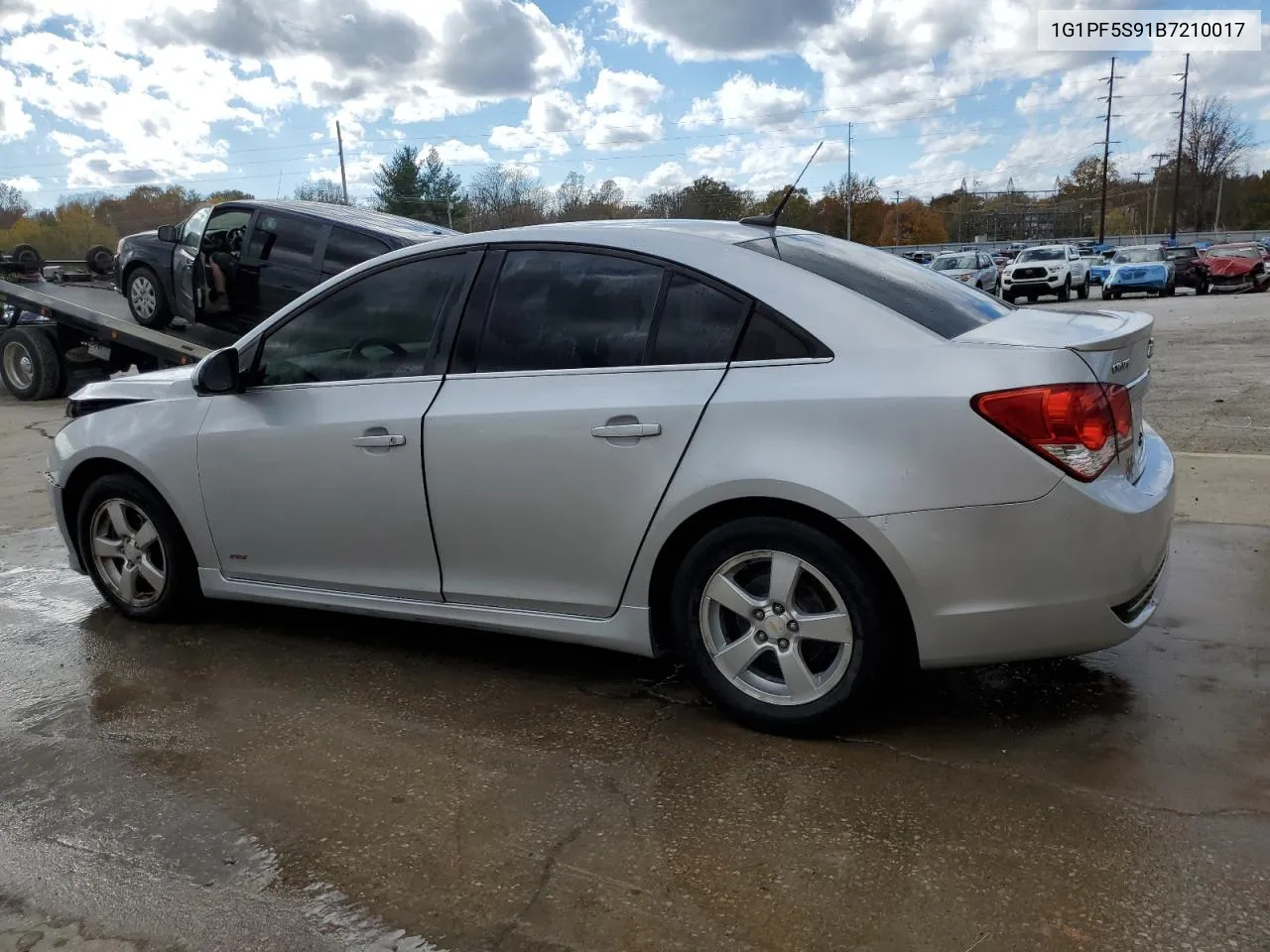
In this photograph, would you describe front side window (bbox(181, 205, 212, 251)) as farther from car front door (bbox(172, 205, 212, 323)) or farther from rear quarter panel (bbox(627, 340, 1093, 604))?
rear quarter panel (bbox(627, 340, 1093, 604))

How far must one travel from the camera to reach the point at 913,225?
339 ft

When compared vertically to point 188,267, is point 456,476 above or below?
below

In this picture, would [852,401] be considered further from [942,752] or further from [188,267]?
[188,267]

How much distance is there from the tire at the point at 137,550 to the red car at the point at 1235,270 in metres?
31.7

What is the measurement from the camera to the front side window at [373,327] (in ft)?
13.1

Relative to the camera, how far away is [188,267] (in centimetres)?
1010

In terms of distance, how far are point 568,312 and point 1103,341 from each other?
68.2 inches

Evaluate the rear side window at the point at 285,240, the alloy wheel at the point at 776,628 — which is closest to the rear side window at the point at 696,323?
the alloy wheel at the point at 776,628

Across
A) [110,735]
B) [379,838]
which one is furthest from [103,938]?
[110,735]

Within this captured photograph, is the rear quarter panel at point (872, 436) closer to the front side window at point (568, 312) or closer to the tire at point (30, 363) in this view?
the front side window at point (568, 312)

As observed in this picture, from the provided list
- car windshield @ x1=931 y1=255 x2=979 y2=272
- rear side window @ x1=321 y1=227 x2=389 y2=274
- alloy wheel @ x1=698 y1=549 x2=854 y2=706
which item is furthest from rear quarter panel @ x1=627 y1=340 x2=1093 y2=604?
car windshield @ x1=931 y1=255 x2=979 y2=272

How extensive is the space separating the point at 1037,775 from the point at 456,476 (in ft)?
6.98

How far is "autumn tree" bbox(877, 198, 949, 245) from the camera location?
9962 cm

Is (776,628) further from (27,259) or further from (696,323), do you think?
(27,259)
